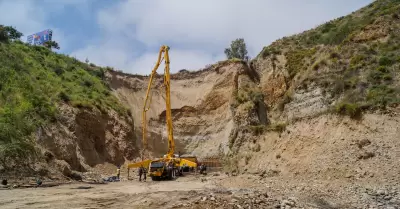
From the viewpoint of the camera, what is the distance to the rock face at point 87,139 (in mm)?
27578

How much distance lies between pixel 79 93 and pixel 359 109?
27.4 m

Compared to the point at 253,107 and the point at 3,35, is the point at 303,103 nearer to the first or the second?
the point at 253,107

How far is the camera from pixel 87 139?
34500mm

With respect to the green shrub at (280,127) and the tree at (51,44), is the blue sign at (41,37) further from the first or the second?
the green shrub at (280,127)

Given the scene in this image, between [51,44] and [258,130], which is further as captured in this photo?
[51,44]

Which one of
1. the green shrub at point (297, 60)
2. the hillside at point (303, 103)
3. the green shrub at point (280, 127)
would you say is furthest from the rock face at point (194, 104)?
the green shrub at point (280, 127)

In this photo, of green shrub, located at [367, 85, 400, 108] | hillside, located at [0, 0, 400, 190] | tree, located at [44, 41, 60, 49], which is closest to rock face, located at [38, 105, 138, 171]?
hillside, located at [0, 0, 400, 190]

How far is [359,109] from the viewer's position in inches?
890

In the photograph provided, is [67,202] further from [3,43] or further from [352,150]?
Answer: [3,43]

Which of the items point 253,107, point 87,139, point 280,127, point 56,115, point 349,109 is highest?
point 253,107

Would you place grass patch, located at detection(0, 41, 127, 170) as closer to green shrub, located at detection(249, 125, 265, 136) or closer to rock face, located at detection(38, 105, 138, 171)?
rock face, located at detection(38, 105, 138, 171)

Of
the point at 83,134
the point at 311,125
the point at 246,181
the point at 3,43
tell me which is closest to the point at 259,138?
the point at 311,125

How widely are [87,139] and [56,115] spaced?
4644 mm

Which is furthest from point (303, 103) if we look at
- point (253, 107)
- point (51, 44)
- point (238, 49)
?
point (51, 44)
